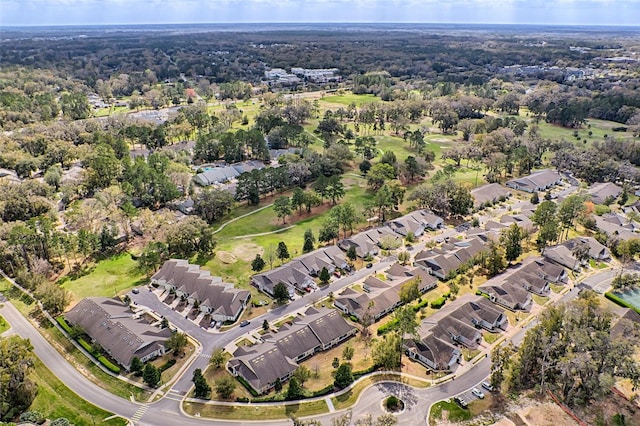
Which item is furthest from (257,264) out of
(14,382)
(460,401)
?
(460,401)

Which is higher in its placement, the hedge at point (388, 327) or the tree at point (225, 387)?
the tree at point (225, 387)

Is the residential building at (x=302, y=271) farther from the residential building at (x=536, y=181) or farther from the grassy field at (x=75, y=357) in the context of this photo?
the residential building at (x=536, y=181)

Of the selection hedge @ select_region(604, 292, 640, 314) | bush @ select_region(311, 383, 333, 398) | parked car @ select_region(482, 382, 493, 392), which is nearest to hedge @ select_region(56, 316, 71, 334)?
bush @ select_region(311, 383, 333, 398)

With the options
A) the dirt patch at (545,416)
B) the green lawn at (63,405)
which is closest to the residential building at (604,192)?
the dirt patch at (545,416)

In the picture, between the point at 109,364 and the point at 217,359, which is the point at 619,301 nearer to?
the point at 217,359

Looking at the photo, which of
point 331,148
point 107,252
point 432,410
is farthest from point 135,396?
point 331,148

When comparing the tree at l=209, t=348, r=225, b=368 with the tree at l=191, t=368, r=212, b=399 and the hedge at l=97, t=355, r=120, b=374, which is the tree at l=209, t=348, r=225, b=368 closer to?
the tree at l=191, t=368, r=212, b=399
